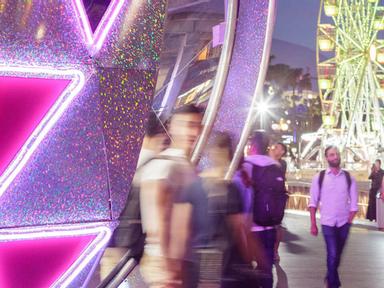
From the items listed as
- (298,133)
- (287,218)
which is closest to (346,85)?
(287,218)

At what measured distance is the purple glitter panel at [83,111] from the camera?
369 cm

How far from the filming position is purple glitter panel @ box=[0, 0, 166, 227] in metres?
3.69

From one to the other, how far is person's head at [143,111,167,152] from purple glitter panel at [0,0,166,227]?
0.87 ft

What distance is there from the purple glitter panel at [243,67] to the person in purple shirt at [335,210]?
147 cm

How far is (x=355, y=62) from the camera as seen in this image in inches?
1441

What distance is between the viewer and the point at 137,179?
3783 millimetres

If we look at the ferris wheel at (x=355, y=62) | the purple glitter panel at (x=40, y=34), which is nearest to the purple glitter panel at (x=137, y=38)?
the purple glitter panel at (x=40, y=34)

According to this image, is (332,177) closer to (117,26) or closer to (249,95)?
(249,95)

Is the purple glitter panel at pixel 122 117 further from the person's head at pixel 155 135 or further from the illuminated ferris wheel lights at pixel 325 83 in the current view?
the illuminated ferris wheel lights at pixel 325 83

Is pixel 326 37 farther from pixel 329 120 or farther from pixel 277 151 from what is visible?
pixel 277 151

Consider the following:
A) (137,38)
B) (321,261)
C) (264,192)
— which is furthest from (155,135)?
(321,261)

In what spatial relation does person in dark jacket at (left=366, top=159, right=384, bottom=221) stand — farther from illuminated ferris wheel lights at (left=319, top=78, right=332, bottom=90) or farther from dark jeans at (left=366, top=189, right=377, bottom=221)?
illuminated ferris wheel lights at (left=319, top=78, right=332, bottom=90)

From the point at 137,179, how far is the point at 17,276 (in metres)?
0.79

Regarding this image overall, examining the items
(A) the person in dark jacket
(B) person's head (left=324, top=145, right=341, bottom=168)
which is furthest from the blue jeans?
(A) the person in dark jacket
